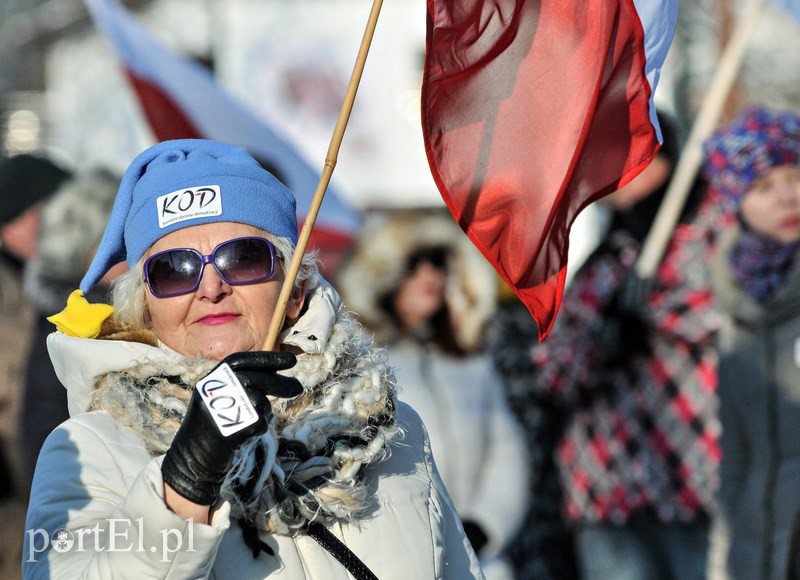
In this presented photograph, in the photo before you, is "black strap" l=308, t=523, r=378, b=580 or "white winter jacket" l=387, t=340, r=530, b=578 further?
"white winter jacket" l=387, t=340, r=530, b=578

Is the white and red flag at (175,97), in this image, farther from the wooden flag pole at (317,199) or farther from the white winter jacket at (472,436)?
the wooden flag pole at (317,199)

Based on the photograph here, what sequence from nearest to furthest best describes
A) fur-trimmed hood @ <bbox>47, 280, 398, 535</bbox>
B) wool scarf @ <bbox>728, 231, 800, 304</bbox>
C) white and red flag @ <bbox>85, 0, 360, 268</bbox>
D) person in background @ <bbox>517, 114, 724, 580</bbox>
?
fur-trimmed hood @ <bbox>47, 280, 398, 535</bbox> < wool scarf @ <bbox>728, 231, 800, 304</bbox> < person in background @ <bbox>517, 114, 724, 580</bbox> < white and red flag @ <bbox>85, 0, 360, 268</bbox>

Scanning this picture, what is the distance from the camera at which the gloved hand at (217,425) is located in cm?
230

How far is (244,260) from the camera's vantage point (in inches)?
114

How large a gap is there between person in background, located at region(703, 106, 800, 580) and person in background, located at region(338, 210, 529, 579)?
0.90 meters

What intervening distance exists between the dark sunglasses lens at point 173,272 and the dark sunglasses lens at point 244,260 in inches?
2.0

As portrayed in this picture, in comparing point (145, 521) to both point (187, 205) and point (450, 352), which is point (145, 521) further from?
point (450, 352)

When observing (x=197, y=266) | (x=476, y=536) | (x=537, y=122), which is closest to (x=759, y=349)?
(x=476, y=536)

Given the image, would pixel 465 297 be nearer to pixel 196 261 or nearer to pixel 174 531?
pixel 196 261

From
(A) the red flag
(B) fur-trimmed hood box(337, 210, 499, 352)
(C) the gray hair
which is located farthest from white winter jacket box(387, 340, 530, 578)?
(C) the gray hair

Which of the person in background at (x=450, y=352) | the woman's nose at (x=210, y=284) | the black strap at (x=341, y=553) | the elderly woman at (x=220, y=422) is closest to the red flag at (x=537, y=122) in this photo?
the elderly woman at (x=220, y=422)

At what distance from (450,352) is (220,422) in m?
3.64

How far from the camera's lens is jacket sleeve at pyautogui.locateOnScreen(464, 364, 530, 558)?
5691 mm

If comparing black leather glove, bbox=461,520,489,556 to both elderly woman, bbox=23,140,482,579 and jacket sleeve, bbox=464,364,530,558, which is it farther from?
elderly woman, bbox=23,140,482,579
